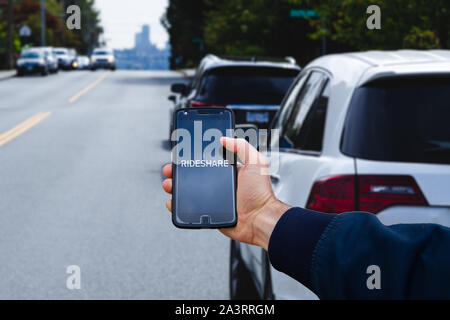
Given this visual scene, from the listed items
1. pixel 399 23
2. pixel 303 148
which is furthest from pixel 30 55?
pixel 303 148

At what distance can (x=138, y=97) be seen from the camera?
113 ft

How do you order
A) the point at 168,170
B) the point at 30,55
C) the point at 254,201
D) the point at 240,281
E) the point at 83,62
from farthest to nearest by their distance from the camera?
the point at 83,62 → the point at 30,55 → the point at 240,281 → the point at 254,201 → the point at 168,170

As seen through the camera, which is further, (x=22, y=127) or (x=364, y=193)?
(x=22, y=127)

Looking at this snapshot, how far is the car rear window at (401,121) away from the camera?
3.61 meters

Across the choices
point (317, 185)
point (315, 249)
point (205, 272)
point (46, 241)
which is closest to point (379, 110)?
point (317, 185)

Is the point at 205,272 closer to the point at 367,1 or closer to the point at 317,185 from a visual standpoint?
Result: the point at 317,185

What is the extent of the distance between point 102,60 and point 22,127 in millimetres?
56042

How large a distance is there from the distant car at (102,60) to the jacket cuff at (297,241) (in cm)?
7352

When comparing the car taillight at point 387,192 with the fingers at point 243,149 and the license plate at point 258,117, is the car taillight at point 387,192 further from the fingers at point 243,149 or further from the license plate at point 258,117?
the license plate at point 258,117

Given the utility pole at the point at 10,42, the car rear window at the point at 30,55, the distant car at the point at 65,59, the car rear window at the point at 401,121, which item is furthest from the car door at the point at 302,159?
the distant car at the point at 65,59

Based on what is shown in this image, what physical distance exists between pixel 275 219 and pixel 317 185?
1.89m

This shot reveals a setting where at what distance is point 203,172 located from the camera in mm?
1753

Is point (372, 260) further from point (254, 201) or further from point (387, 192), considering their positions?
point (387, 192)

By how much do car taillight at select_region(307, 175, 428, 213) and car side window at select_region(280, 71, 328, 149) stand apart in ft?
1.60
